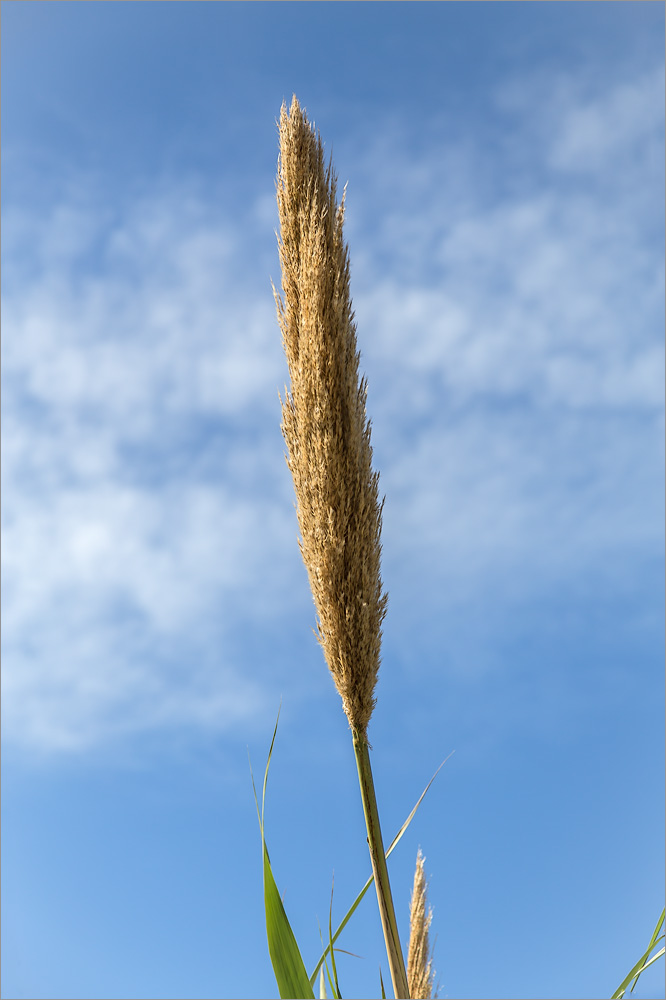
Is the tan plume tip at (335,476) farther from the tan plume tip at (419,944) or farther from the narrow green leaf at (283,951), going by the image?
the tan plume tip at (419,944)

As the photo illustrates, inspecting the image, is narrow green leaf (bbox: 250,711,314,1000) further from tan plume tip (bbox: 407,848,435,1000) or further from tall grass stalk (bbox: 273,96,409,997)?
tan plume tip (bbox: 407,848,435,1000)

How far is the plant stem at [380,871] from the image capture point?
1.57 metres

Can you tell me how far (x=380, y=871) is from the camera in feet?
5.32

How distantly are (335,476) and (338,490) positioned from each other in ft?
0.11

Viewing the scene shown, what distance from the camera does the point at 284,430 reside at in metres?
1.79

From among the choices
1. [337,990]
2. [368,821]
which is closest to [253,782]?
[368,821]

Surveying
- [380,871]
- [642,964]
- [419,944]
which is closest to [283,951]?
[380,871]

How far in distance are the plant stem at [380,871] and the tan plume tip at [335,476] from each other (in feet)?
0.23

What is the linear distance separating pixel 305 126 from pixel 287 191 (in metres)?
0.19

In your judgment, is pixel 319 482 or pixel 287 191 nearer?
pixel 319 482

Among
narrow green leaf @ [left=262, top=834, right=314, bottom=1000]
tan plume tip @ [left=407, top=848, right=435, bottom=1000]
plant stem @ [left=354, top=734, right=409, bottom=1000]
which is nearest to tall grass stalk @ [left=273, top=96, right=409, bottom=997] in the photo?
plant stem @ [left=354, top=734, right=409, bottom=1000]

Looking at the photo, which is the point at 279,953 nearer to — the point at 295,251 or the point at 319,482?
the point at 319,482

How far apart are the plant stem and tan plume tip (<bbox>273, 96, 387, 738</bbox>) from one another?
70mm

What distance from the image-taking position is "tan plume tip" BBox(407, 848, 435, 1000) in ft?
8.81
